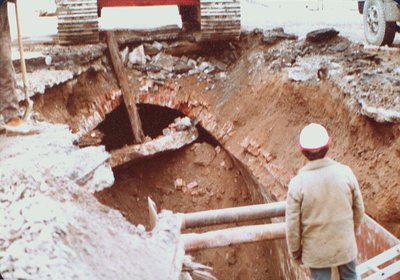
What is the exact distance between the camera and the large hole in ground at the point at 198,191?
317 inches

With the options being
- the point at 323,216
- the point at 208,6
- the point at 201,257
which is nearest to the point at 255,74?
the point at 208,6

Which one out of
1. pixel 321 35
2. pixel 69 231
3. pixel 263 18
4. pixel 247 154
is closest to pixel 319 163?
pixel 69 231

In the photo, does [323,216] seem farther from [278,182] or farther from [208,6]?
[208,6]

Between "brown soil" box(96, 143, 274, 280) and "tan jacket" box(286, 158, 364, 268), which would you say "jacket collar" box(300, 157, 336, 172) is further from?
"brown soil" box(96, 143, 274, 280)

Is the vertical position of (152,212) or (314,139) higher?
(314,139)

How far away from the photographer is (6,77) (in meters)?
5.41

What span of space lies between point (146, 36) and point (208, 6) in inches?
46.1

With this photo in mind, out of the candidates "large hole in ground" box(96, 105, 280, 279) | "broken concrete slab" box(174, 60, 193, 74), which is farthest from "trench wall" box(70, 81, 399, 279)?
"broken concrete slab" box(174, 60, 193, 74)

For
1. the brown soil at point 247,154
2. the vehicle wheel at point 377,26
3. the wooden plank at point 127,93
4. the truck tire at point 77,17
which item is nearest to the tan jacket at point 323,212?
the brown soil at point 247,154

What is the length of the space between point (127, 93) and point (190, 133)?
1175 millimetres

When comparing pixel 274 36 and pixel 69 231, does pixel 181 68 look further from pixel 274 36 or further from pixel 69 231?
pixel 69 231

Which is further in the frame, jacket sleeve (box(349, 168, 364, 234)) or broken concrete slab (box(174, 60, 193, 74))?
broken concrete slab (box(174, 60, 193, 74))

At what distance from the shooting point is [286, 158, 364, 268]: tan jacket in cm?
334

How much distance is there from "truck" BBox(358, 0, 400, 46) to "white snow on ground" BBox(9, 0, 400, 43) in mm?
373
